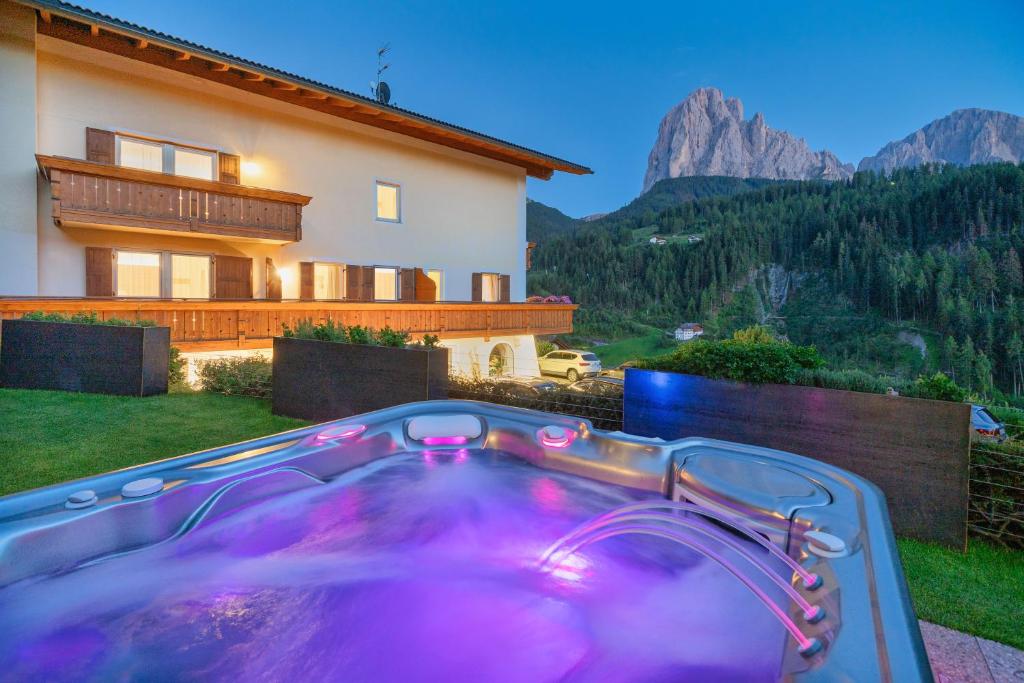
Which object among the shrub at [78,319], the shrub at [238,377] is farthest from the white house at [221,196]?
the shrub at [238,377]

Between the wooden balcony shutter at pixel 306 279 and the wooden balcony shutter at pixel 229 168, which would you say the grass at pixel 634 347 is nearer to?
the wooden balcony shutter at pixel 306 279

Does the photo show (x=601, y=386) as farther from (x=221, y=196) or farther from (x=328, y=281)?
A: (x=328, y=281)

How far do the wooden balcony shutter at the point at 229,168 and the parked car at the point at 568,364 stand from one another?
13.9 m

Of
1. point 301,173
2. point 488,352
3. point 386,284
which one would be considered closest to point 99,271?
point 301,173

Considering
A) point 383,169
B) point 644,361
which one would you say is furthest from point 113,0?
point 644,361

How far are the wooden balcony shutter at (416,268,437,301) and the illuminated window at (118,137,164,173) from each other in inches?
263

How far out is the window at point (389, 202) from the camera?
15.8 meters

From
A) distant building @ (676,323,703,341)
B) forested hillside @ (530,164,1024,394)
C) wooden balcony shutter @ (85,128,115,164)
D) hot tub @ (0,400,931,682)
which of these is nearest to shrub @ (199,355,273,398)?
wooden balcony shutter @ (85,128,115,164)

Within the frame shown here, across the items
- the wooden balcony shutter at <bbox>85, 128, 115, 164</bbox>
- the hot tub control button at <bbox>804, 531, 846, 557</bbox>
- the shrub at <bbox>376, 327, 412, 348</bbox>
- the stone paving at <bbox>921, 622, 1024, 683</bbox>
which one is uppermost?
the wooden balcony shutter at <bbox>85, 128, 115, 164</bbox>

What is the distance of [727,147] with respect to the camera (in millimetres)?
98750

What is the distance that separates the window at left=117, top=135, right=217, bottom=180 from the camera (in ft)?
37.3

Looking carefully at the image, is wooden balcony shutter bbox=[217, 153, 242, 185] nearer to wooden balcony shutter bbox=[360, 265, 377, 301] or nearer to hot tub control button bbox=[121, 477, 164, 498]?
wooden balcony shutter bbox=[360, 265, 377, 301]

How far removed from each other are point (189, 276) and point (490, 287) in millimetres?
9059

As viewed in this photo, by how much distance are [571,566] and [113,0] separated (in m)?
50.4
